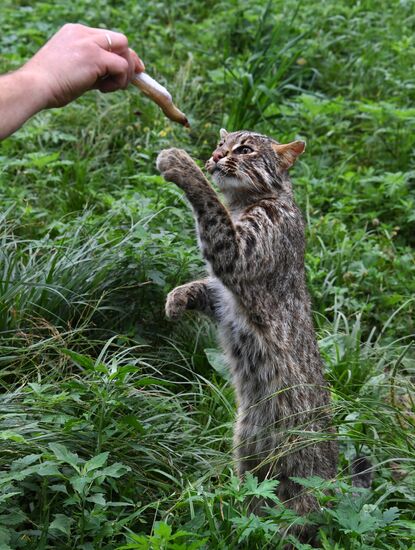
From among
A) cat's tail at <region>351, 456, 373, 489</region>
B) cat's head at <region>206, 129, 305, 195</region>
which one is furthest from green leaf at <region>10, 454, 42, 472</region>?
cat's head at <region>206, 129, 305, 195</region>

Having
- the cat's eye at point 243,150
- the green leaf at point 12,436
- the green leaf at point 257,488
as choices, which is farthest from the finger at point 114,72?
the green leaf at point 257,488

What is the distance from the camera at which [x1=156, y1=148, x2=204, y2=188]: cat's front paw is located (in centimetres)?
451

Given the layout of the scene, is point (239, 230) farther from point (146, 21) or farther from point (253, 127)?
point (146, 21)

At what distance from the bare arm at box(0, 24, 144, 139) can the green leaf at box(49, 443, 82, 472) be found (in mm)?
1179

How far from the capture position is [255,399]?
4.54m

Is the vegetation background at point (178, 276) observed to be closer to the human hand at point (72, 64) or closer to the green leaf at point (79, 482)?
the green leaf at point (79, 482)

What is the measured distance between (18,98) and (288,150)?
193 cm

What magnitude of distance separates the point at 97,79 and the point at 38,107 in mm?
314

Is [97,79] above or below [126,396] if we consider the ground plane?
above

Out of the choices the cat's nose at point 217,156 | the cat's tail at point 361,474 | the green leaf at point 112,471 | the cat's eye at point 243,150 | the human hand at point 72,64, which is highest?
the human hand at point 72,64

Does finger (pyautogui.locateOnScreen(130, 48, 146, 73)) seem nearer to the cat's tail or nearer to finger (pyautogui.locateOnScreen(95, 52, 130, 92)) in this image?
finger (pyautogui.locateOnScreen(95, 52, 130, 92))

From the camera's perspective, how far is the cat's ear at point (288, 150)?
16.2 ft

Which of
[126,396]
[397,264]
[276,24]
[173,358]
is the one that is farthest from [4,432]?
[276,24]

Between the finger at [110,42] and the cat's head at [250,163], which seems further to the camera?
the cat's head at [250,163]
